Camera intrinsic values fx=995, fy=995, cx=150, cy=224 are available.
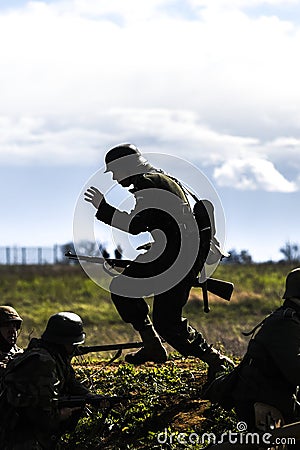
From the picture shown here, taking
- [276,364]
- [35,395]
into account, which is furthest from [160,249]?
[35,395]

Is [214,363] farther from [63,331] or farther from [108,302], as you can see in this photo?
[108,302]

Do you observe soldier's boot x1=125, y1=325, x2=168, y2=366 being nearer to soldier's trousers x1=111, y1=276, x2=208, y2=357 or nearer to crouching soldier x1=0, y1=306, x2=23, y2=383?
soldier's trousers x1=111, y1=276, x2=208, y2=357

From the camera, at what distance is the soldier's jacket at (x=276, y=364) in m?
7.40

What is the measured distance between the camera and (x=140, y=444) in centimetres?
870

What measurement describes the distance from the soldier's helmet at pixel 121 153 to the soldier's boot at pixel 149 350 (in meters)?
1.69

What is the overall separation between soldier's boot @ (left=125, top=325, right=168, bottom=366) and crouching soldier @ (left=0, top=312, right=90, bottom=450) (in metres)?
2.35

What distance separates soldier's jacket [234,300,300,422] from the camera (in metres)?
7.40

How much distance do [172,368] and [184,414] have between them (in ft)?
4.02

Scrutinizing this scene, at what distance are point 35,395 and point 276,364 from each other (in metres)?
1.80

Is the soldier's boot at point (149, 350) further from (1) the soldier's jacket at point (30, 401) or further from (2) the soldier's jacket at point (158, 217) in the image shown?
(1) the soldier's jacket at point (30, 401)

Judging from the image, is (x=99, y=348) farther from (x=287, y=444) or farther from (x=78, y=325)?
(x=287, y=444)

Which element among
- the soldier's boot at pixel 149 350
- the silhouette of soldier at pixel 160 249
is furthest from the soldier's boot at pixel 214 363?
the soldier's boot at pixel 149 350

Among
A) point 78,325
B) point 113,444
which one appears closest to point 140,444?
point 113,444

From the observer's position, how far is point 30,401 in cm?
727
